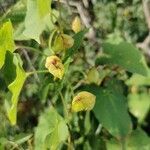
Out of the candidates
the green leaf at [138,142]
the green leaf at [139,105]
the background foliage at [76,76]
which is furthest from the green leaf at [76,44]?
the green leaf at [139,105]

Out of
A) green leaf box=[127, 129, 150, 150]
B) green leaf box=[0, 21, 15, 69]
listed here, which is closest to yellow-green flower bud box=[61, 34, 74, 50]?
green leaf box=[0, 21, 15, 69]

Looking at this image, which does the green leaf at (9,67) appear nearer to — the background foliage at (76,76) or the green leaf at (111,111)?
the background foliage at (76,76)

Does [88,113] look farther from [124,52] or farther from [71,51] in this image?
[71,51]

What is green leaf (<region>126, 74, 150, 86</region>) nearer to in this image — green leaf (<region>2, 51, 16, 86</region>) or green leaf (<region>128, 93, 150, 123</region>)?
green leaf (<region>128, 93, 150, 123</region>)

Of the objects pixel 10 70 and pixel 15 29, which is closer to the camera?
pixel 10 70

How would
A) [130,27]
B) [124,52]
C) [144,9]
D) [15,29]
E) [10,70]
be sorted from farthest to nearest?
[130,27]
[144,9]
[124,52]
[15,29]
[10,70]

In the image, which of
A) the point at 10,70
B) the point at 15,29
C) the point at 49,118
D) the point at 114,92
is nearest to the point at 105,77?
the point at 114,92
